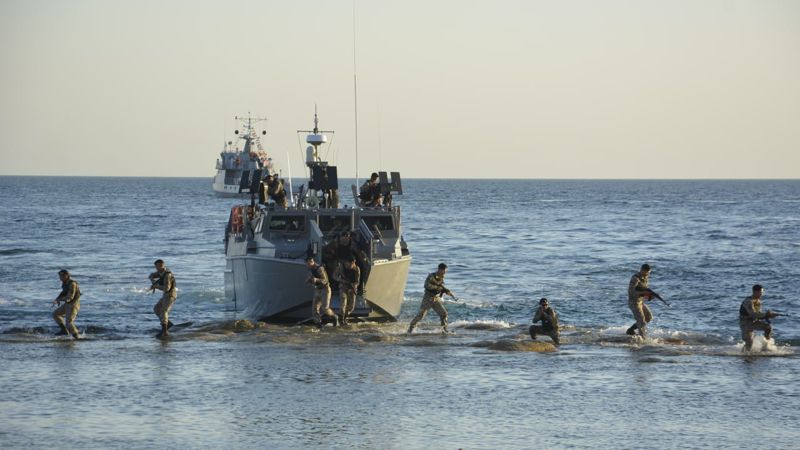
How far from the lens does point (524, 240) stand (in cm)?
6775

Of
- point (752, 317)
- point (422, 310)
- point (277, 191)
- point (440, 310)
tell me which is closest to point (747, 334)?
point (752, 317)

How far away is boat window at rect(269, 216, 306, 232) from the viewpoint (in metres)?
28.2

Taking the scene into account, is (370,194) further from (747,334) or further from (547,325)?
(747,334)

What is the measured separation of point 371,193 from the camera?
99.2ft

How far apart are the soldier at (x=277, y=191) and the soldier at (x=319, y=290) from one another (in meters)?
3.64

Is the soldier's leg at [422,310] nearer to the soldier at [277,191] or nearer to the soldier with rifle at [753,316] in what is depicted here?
the soldier at [277,191]

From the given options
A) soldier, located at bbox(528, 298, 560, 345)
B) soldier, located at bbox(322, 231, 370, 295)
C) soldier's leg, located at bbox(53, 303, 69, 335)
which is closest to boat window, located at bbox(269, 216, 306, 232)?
soldier, located at bbox(322, 231, 370, 295)

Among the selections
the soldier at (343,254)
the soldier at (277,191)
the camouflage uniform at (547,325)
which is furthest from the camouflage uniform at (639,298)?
the soldier at (277,191)

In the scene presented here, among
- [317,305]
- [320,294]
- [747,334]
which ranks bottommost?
[747,334]

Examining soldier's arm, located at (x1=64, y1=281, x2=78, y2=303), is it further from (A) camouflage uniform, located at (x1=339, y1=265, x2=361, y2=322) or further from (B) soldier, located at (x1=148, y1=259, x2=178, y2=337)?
(A) camouflage uniform, located at (x1=339, y1=265, x2=361, y2=322)

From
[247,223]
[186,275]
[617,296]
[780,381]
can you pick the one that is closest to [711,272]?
[617,296]

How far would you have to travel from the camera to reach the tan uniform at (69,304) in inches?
977

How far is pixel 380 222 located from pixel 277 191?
2.68 meters

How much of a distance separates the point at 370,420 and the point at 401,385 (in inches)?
109
